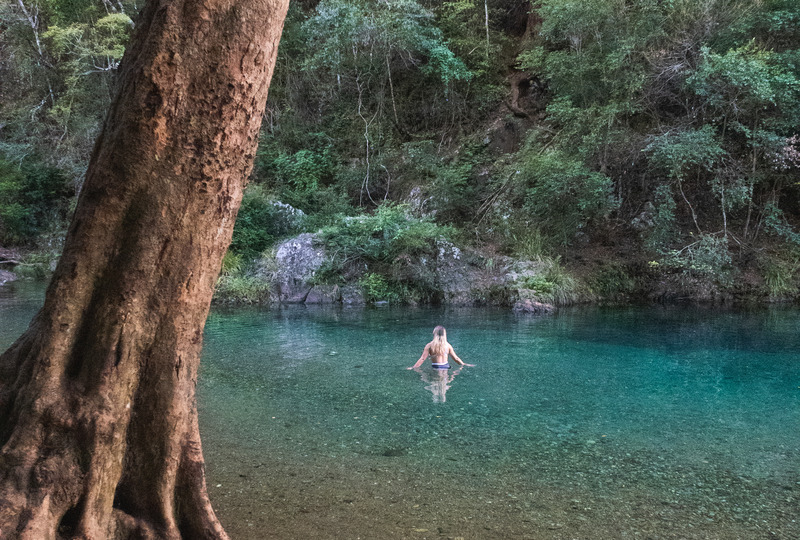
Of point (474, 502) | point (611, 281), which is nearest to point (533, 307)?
point (611, 281)

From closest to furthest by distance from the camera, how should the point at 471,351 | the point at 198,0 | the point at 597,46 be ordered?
the point at 198,0
the point at 471,351
the point at 597,46

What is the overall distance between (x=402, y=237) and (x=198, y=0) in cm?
1352

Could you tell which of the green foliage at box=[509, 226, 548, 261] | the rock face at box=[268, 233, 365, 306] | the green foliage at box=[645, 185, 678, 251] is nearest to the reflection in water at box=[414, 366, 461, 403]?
the rock face at box=[268, 233, 365, 306]

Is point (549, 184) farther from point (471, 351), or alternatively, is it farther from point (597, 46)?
point (471, 351)

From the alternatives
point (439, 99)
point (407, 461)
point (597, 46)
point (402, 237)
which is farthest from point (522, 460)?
point (439, 99)

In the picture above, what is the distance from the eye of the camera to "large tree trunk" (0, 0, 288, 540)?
7.28ft

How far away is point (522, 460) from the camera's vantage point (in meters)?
4.38

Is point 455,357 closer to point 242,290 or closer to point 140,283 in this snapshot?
point 140,283

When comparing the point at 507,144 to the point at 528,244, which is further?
the point at 507,144

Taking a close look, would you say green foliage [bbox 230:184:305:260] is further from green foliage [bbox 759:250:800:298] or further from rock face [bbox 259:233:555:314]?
green foliage [bbox 759:250:800:298]

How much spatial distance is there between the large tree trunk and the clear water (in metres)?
1.10

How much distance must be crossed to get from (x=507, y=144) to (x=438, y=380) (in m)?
15.3

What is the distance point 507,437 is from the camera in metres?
4.96

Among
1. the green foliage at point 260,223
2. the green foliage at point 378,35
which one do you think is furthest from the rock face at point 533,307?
the green foliage at point 378,35
